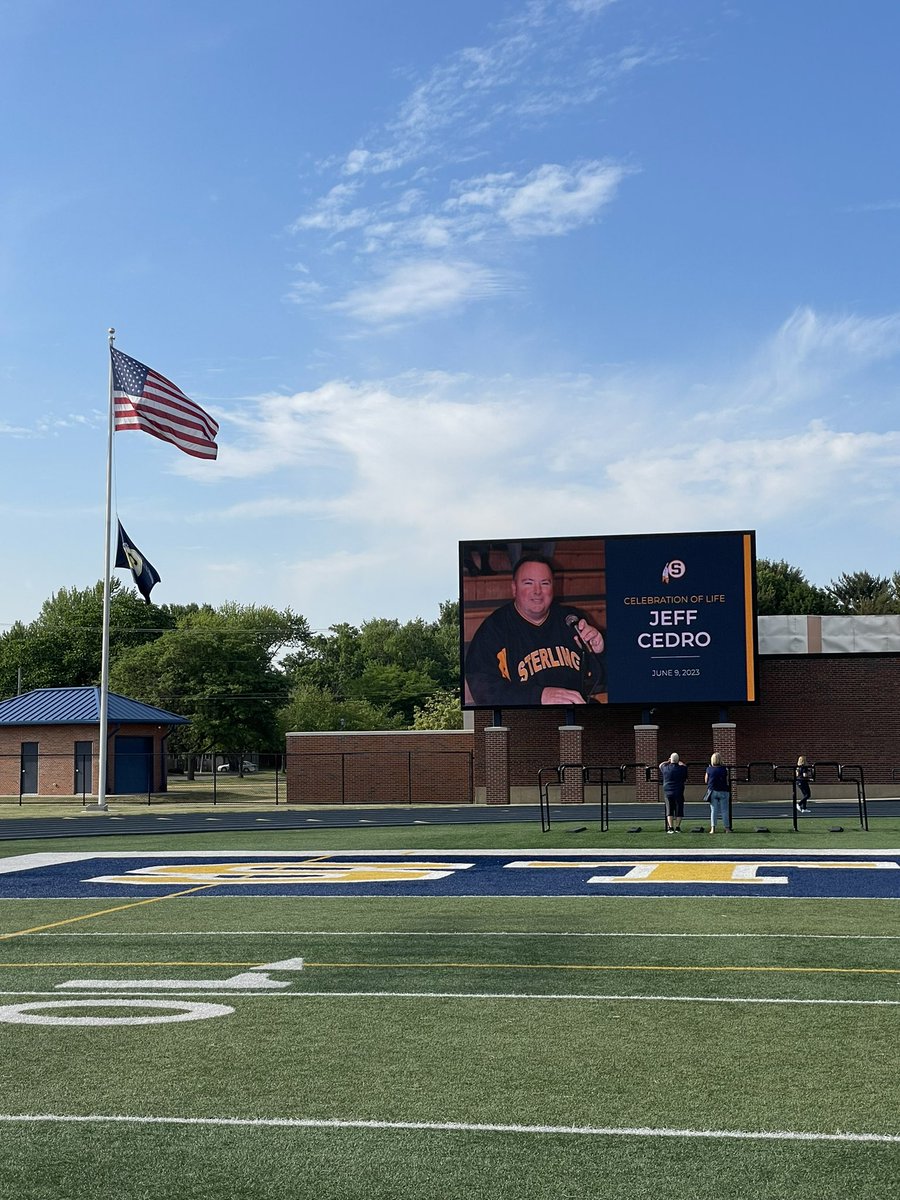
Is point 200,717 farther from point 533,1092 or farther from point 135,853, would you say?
point 533,1092

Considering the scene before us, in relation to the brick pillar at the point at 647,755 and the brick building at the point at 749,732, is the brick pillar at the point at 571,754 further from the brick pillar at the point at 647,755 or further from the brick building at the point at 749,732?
the brick pillar at the point at 647,755

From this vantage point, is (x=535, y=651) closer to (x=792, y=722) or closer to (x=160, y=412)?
(x=792, y=722)

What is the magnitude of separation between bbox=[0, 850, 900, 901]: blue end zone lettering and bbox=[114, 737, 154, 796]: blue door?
33105 millimetres

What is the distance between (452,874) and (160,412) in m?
21.1

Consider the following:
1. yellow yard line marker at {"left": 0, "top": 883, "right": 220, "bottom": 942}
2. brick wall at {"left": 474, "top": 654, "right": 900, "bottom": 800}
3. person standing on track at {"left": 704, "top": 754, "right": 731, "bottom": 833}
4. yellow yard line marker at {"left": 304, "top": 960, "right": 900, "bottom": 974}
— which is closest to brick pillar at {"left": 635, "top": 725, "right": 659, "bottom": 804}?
brick wall at {"left": 474, "top": 654, "right": 900, "bottom": 800}

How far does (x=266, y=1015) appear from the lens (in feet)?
29.7

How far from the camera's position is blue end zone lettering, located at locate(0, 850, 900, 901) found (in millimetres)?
16766

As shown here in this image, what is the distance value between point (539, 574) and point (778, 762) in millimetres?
11028

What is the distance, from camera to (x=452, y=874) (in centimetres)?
1903

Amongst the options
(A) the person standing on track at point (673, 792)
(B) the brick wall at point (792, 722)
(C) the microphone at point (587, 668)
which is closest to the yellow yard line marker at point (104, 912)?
(A) the person standing on track at point (673, 792)

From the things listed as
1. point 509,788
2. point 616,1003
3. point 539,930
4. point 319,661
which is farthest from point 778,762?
point 319,661

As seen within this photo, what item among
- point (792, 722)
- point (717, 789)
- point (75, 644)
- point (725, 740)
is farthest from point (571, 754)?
point (75, 644)

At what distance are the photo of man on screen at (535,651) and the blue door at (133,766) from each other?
1926 cm

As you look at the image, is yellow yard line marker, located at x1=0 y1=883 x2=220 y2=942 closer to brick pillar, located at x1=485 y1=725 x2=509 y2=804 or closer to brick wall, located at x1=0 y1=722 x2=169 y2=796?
brick pillar, located at x1=485 y1=725 x2=509 y2=804
